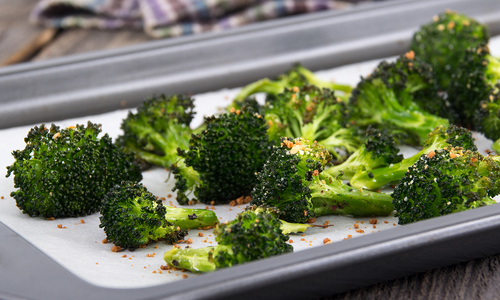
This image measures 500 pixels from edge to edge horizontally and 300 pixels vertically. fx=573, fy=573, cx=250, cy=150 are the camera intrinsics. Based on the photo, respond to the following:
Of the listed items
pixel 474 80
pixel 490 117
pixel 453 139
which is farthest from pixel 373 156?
pixel 474 80

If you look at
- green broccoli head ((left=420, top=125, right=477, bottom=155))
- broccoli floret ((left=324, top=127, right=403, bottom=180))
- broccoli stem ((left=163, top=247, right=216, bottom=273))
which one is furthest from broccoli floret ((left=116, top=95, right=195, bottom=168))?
green broccoli head ((left=420, top=125, right=477, bottom=155))

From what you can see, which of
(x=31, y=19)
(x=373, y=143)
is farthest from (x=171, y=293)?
(x=31, y=19)

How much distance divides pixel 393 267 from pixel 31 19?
9.82 feet

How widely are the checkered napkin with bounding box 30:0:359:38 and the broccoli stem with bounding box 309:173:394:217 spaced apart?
1888 mm

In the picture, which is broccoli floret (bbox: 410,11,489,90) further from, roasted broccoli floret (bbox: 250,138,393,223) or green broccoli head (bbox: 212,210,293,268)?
green broccoli head (bbox: 212,210,293,268)

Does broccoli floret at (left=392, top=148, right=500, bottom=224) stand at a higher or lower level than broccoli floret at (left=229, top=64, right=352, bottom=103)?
lower

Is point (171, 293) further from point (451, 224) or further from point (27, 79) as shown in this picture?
point (27, 79)

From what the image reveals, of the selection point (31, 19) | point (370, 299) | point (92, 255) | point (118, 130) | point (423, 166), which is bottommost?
point (370, 299)

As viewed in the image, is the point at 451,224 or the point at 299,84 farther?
the point at 299,84

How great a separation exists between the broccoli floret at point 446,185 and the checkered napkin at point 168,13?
2.01 m

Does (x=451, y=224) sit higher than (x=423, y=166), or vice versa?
(x=423, y=166)

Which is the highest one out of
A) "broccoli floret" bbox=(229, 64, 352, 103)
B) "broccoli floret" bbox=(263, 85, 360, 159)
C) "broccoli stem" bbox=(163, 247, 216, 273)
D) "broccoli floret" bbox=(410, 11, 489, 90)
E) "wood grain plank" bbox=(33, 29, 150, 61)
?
"wood grain plank" bbox=(33, 29, 150, 61)

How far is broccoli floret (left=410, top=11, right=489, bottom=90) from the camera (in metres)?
2.14

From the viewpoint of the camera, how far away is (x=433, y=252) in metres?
1.10
